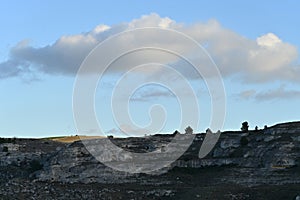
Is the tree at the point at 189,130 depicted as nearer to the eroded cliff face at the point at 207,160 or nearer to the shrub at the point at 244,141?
Answer: the eroded cliff face at the point at 207,160

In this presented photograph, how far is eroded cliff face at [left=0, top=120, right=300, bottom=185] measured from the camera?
76.4 m

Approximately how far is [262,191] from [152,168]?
25.5 m

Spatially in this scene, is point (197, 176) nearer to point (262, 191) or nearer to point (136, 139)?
point (262, 191)

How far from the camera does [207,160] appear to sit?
86312 mm

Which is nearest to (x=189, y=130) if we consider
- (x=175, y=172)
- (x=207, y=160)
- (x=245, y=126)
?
(x=245, y=126)

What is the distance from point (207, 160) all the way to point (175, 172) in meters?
5.88

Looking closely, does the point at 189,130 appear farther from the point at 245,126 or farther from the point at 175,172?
the point at 175,172

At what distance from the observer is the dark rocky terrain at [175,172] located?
64312 mm

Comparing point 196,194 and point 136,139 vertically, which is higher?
point 136,139

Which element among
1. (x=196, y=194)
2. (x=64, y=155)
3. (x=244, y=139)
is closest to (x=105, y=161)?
(x=64, y=155)

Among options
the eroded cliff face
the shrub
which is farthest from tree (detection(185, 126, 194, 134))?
the shrub

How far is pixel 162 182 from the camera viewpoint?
7438 cm

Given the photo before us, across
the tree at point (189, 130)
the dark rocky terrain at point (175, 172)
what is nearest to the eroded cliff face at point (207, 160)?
the dark rocky terrain at point (175, 172)

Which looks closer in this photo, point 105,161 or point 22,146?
point 105,161
